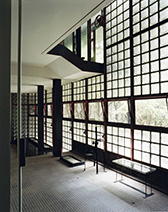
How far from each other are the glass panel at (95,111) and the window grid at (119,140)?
627mm

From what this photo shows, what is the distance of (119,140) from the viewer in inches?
209

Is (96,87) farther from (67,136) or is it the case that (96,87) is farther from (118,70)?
(67,136)

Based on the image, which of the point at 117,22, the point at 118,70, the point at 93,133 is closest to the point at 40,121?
the point at 93,133

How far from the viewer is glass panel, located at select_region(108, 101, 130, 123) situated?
16.6 feet

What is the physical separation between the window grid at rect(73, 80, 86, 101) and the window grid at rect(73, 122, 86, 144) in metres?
1.14

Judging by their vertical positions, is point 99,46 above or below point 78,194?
above

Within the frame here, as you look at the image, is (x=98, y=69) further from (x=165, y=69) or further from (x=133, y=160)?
(x=133, y=160)

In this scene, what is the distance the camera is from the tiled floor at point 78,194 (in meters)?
3.35

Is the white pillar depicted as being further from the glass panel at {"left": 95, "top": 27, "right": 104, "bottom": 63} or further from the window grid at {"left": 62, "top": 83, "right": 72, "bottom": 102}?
the window grid at {"left": 62, "top": 83, "right": 72, "bottom": 102}

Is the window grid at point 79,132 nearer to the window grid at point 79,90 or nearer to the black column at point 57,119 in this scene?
the black column at point 57,119

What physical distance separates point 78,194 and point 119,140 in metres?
2.11

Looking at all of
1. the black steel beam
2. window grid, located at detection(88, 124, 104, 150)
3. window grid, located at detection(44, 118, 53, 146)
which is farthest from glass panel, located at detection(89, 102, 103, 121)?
window grid, located at detection(44, 118, 53, 146)

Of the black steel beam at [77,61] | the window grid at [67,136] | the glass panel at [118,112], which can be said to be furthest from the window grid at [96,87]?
the window grid at [67,136]

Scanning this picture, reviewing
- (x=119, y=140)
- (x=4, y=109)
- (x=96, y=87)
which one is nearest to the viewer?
(x=4, y=109)
